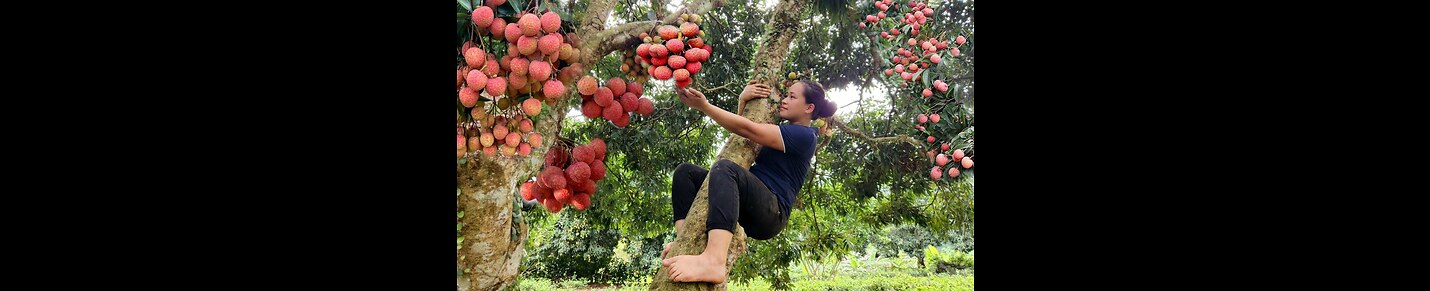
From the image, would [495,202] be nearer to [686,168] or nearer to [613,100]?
[613,100]

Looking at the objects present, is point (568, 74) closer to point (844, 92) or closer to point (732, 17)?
point (732, 17)

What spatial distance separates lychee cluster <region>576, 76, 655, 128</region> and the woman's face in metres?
0.39

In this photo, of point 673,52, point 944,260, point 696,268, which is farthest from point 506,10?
point 944,260

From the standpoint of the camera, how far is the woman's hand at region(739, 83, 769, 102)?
2350 mm

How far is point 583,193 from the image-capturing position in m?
2.30

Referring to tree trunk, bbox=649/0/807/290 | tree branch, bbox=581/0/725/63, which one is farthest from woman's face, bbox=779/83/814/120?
tree branch, bbox=581/0/725/63

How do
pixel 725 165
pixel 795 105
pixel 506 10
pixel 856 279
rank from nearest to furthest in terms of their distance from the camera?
pixel 506 10, pixel 725 165, pixel 795 105, pixel 856 279

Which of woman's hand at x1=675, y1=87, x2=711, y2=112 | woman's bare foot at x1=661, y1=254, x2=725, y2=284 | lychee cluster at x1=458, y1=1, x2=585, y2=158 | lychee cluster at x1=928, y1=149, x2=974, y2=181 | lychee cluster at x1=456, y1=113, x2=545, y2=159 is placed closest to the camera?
lychee cluster at x1=458, y1=1, x2=585, y2=158

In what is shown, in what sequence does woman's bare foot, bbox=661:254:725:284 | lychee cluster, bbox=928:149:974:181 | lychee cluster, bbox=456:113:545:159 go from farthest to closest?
lychee cluster, bbox=928:149:974:181
woman's bare foot, bbox=661:254:725:284
lychee cluster, bbox=456:113:545:159

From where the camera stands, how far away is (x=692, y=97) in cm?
227

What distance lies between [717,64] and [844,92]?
42cm

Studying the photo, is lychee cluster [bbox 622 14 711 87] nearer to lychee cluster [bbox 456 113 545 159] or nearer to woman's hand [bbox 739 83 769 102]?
woman's hand [bbox 739 83 769 102]

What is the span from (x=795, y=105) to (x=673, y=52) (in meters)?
0.43
